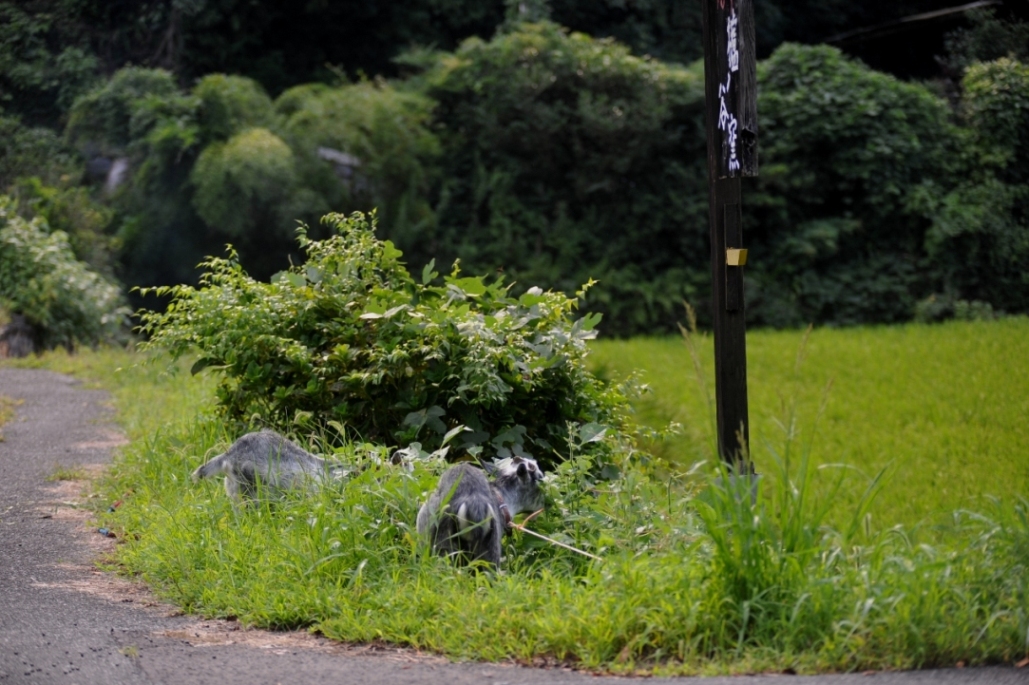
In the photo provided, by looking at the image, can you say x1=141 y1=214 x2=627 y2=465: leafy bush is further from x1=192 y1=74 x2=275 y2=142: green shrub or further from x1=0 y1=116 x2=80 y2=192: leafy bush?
x1=0 y1=116 x2=80 y2=192: leafy bush

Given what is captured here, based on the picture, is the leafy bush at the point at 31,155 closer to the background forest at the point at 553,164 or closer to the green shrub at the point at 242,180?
the background forest at the point at 553,164

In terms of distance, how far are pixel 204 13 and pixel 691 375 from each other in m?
11.6

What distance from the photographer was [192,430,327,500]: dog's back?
453 cm

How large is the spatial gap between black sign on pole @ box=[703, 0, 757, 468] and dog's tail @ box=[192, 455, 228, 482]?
7.54 feet

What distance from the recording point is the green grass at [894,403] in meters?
6.91

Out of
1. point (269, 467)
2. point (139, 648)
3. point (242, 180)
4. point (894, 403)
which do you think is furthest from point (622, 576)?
point (242, 180)

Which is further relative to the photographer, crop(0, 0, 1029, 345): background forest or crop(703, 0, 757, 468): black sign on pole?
crop(0, 0, 1029, 345): background forest

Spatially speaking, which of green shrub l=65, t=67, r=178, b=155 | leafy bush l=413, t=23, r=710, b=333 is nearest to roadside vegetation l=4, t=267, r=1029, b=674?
leafy bush l=413, t=23, r=710, b=333

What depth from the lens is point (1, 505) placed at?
5.11 metres

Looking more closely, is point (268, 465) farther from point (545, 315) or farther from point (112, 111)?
point (112, 111)

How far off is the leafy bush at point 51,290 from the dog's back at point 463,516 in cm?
872

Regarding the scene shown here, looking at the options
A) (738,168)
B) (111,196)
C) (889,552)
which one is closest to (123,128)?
(111,196)

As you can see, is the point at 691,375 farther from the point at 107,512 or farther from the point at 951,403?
the point at 107,512

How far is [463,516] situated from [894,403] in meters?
6.63
